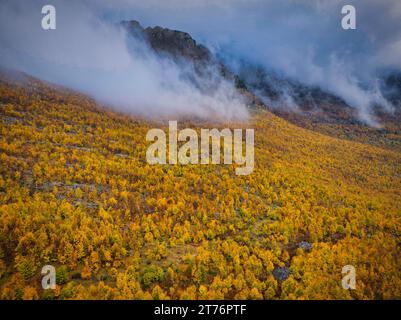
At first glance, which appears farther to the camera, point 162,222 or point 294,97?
point 294,97

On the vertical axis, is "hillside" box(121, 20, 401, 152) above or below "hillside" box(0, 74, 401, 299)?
above

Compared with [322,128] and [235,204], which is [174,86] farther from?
[235,204]

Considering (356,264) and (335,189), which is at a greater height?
(335,189)

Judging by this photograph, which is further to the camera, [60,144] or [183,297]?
[60,144]

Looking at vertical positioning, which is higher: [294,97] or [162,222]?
[294,97]

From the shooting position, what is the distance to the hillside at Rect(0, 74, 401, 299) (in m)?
23.2

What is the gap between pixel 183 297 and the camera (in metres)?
21.4

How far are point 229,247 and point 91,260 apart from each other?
41.5ft

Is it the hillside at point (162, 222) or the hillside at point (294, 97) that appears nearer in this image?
the hillside at point (162, 222)

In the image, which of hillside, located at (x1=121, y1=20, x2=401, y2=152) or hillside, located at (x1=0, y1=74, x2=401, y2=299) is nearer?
hillside, located at (x1=0, y1=74, x2=401, y2=299)

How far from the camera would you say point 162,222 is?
3184 cm

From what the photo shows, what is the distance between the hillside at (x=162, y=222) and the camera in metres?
23.2

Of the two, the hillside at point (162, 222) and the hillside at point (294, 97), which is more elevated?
the hillside at point (294, 97)
